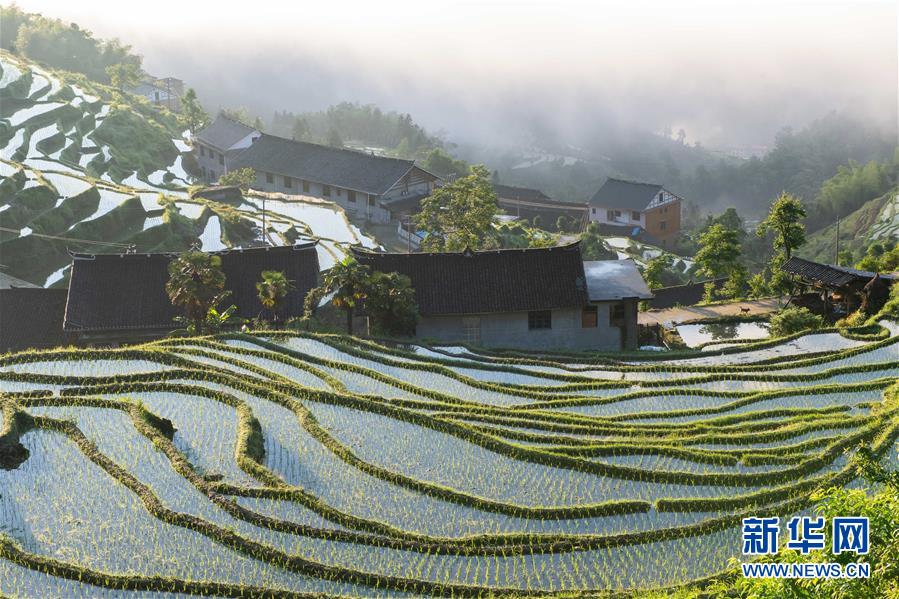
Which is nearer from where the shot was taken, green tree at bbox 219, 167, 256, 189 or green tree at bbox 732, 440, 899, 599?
green tree at bbox 732, 440, 899, 599

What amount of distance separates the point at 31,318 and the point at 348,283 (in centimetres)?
1034

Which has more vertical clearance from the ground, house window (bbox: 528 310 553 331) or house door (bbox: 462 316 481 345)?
house window (bbox: 528 310 553 331)

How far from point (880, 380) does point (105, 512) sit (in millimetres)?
17283

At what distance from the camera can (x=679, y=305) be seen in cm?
3994

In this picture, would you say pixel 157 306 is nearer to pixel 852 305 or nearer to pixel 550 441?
pixel 550 441

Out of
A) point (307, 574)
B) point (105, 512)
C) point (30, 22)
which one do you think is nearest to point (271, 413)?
point (105, 512)

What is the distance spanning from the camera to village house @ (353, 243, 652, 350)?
3156 centimetres

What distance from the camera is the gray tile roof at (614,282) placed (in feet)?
105

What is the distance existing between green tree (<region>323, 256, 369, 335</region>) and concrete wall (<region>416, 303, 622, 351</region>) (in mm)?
2677

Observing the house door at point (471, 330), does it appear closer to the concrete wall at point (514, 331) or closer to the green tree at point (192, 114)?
the concrete wall at point (514, 331)

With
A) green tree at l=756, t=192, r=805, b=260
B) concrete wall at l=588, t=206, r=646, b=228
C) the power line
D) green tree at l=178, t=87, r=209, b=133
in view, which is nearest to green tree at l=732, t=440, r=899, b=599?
green tree at l=756, t=192, r=805, b=260

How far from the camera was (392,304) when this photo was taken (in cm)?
3014

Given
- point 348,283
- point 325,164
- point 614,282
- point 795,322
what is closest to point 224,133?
point 325,164

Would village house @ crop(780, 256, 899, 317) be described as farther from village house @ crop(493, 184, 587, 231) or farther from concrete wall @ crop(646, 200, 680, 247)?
village house @ crop(493, 184, 587, 231)
